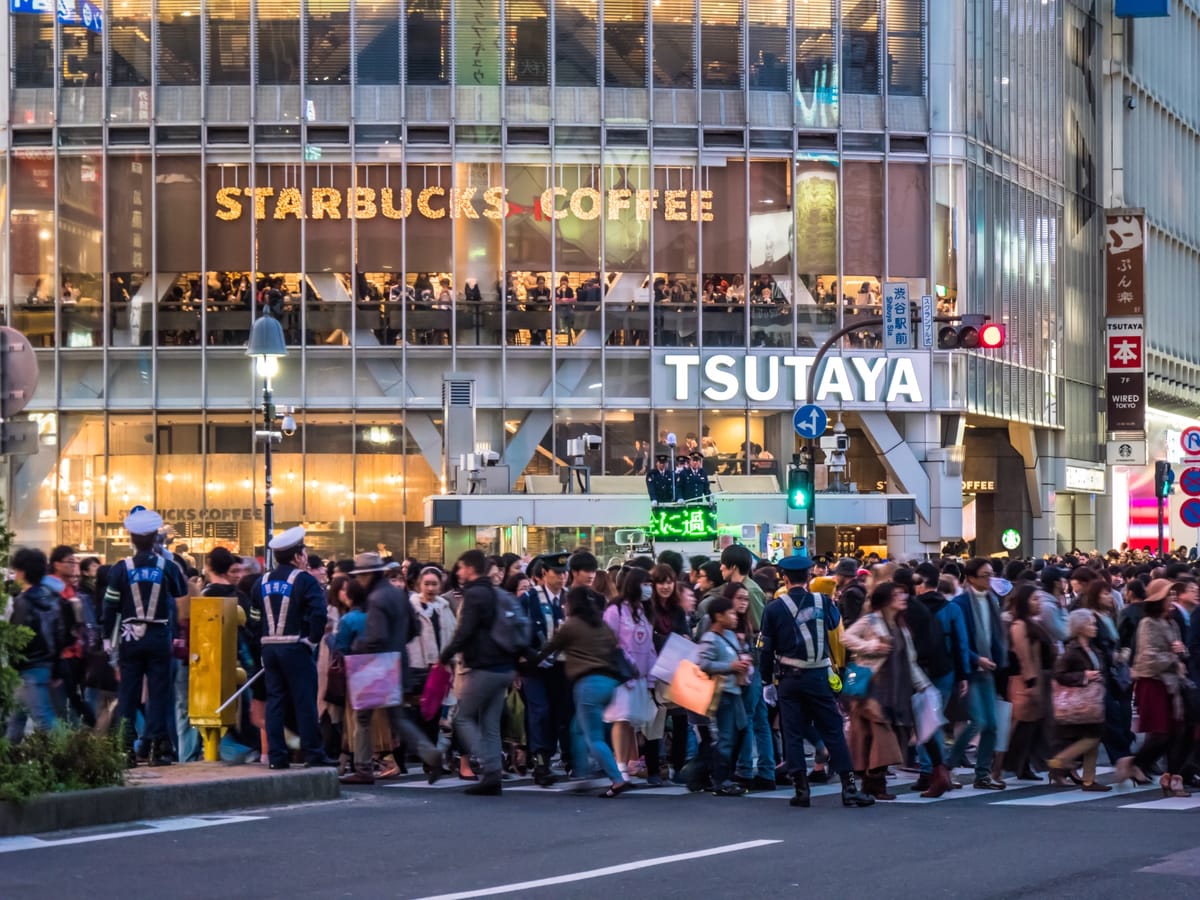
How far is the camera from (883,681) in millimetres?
15547

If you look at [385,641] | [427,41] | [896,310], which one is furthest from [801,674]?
[427,41]

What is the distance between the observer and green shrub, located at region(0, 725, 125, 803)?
12.6 meters

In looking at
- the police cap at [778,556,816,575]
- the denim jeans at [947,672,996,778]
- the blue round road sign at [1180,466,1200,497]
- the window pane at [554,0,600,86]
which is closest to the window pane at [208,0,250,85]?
the window pane at [554,0,600,86]

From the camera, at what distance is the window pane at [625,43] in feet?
158

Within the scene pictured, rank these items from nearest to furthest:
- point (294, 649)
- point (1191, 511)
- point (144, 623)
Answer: point (294, 649), point (144, 623), point (1191, 511)

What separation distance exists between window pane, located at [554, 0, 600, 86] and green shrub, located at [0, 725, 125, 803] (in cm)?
3636

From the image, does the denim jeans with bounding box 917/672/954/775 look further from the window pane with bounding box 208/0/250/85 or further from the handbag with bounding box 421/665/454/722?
the window pane with bounding box 208/0/250/85

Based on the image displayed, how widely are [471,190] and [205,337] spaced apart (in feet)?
23.1

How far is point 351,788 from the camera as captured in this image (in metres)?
16.3

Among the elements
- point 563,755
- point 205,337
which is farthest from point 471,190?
point 563,755

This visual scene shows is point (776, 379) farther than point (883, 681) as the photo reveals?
Yes

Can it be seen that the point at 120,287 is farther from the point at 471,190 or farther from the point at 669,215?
the point at 669,215

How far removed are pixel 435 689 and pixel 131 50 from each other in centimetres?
3362

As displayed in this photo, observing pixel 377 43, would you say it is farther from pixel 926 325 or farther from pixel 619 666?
pixel 619 666
